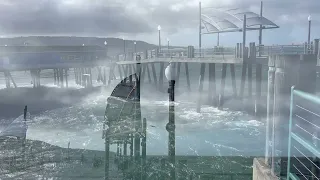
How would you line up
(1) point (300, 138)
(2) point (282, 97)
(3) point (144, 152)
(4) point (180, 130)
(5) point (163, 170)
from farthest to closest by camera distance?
(4) point (180, 130)
(5) point (163, 170)
(3) point (144, 152)
(2) point (282, 97)
(1) point (300, 138)

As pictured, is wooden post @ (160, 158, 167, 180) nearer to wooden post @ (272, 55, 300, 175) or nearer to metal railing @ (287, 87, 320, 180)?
wooden post @ (272, 55, 300, 175)

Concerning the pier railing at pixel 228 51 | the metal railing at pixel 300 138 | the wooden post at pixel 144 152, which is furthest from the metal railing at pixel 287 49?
the metal railing at pixel 300 138

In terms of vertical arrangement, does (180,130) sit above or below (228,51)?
below

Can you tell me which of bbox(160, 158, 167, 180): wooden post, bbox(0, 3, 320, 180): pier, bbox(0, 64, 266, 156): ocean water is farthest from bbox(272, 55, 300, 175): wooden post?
bbox(0, 64, 266, 156): ocean water

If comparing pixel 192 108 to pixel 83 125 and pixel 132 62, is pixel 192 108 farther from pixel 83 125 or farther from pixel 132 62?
pixel 132 62

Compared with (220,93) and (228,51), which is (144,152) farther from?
(220,93)

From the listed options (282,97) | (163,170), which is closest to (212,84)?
(163,170)

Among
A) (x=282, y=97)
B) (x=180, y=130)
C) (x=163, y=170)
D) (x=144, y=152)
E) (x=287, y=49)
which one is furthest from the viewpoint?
(x=180, y=130)

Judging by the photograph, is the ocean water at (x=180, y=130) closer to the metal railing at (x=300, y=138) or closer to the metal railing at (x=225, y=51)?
the metal railing at (x=225, y=51)

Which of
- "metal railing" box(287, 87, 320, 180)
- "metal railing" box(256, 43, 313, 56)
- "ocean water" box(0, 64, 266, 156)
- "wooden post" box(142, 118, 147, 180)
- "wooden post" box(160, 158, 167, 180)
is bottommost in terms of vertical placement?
"ocean water" box(0, 64, 266, 156)

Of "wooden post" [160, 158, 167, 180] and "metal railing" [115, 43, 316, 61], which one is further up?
"metal railing" [115, 43, 316, 61]

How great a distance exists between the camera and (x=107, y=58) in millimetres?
54156

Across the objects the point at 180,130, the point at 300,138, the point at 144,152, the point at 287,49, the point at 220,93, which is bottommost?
the point at 180,130

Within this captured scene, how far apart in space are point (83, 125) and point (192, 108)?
11.3 metres
